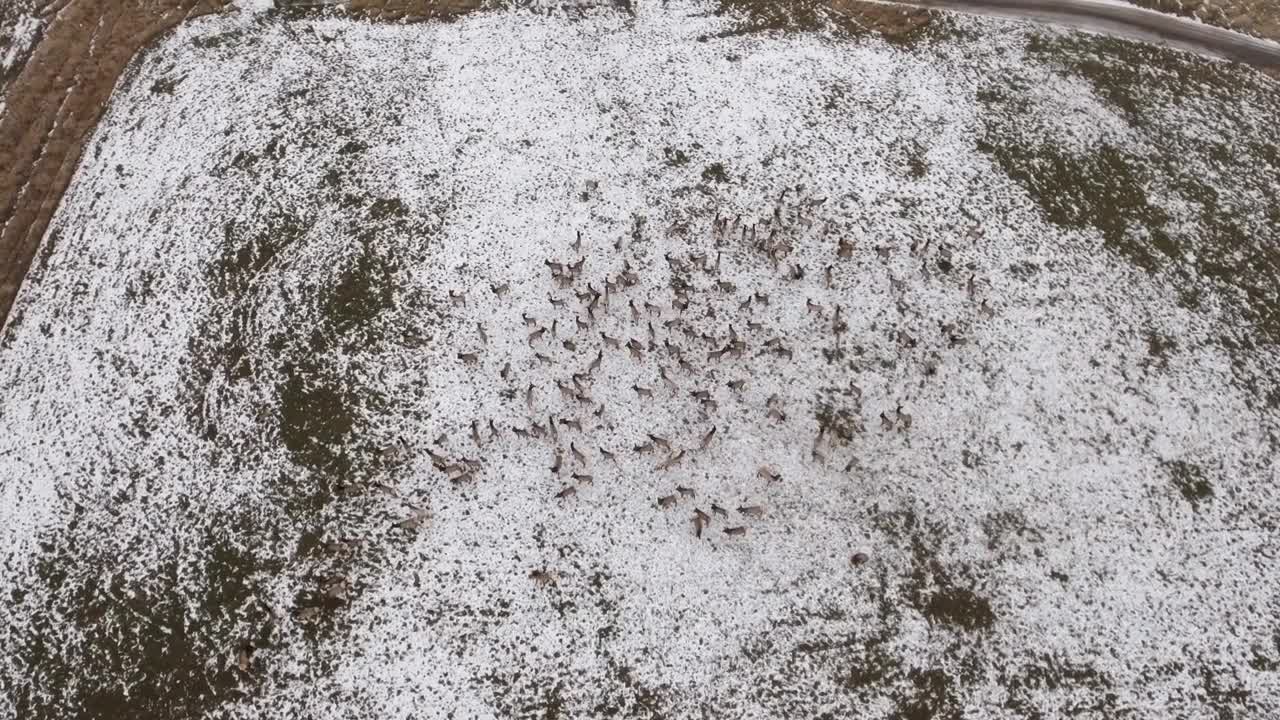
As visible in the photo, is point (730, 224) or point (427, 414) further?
point (730, 224)

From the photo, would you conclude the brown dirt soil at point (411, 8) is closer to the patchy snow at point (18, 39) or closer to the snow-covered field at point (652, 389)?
the snow-covered field at point (652, 389)

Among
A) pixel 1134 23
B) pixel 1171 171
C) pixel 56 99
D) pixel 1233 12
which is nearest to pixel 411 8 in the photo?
pixel 56 99

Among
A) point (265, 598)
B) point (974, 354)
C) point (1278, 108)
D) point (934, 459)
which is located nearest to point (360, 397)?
point (265, 598)

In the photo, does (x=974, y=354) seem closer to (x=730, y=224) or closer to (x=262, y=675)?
(x=730, y=224)

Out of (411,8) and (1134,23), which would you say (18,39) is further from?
(1134,23)

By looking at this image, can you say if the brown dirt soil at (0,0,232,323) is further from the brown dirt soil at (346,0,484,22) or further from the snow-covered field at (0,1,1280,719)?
the brown dirt soil at (346,0,484,22)

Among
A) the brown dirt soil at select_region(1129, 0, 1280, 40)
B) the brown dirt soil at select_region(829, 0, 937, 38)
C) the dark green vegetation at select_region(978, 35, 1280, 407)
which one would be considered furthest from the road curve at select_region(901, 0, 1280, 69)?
the dark green vegetation at select_region(978, 35, 1280, 407)

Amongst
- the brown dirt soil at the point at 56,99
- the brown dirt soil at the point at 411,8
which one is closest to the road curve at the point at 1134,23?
the brown dirt soil at the point at 411,8
